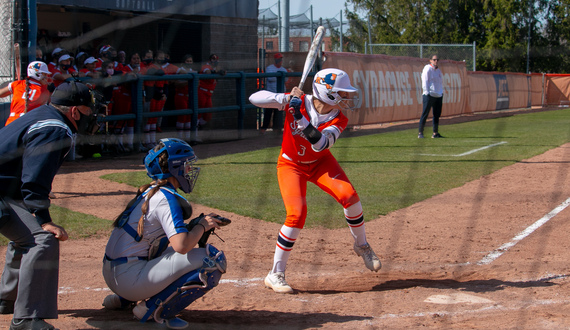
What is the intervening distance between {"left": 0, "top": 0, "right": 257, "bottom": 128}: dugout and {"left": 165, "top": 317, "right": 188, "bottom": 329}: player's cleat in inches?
468

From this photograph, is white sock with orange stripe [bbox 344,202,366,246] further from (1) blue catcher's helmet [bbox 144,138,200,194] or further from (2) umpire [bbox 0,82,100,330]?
(2) umpire [bbox 0,82,100,330]

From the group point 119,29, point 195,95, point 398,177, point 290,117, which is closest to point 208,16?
point 119,29

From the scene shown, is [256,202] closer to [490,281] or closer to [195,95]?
[490,281]

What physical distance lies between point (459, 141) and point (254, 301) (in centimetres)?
1077

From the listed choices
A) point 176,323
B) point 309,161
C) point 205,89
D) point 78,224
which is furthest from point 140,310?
point 205,89

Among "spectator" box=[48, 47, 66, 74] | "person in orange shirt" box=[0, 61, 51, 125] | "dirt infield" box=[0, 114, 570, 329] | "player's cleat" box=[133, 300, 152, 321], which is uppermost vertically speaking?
"spectator" box=[48, 47, 66, 74]

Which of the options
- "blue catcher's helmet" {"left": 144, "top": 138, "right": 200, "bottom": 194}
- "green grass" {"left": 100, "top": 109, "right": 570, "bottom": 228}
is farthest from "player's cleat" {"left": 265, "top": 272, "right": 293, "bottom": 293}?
"green grass" {"left": 100, "top": 109, "right": 570, "bottom": 228}

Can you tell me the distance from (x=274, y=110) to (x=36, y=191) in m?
12.4

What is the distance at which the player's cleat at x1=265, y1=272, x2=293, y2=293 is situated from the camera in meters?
4.38

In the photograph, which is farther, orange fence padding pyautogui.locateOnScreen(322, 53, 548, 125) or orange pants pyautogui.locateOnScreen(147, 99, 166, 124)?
orange fence padding pyautogui.locateOnScreen(322, 53, 548, 125)

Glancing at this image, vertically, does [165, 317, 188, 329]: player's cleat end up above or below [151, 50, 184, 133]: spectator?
below

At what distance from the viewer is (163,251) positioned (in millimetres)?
3756

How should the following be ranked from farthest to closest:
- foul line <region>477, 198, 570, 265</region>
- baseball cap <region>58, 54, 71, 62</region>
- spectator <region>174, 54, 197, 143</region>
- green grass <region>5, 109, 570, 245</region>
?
1. spectator <region>174, 54, 197, 143</region>
2. baseball cap <region>58, 54, 71, 62</region>
3. green grass <region>5, 109, 570, 245</region>
4. foul line <region>477, 198, 570, 265</region>

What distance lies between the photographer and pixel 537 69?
1403 inches
